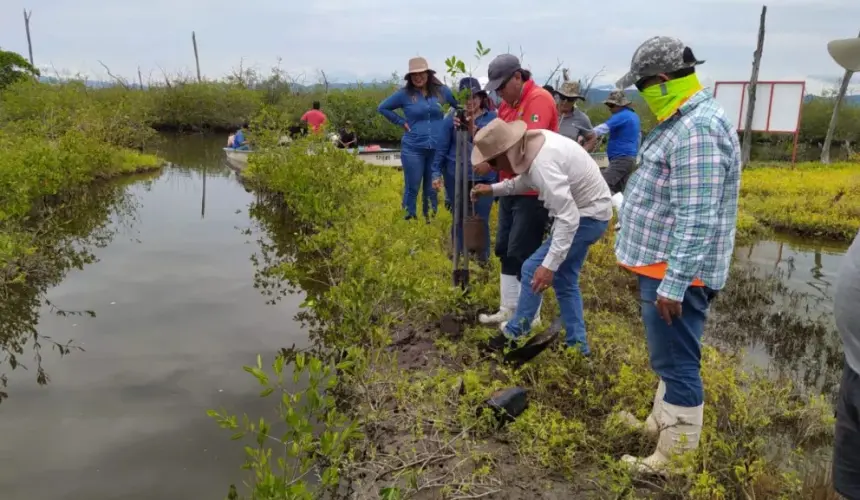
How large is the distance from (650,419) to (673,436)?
316mm

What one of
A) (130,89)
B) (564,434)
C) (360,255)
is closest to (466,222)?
(360,255)

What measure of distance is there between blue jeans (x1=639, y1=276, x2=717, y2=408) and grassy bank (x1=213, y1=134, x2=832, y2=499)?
0.98 feet

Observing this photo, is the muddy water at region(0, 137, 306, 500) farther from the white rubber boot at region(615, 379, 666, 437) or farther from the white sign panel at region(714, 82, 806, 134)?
the white sign panel at region(714, 82, 806, 134)

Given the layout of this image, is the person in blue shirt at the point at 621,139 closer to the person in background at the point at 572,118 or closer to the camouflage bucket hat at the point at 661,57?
the person in background at the point at 572,118

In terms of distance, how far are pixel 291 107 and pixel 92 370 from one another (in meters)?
22.9

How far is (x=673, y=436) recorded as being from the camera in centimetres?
249

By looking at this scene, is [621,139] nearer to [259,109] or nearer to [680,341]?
[680,341]

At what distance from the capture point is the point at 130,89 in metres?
24.7

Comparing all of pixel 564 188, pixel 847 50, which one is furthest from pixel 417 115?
pixel 847 50

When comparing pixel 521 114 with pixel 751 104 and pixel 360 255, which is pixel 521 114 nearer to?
pixel 360 255

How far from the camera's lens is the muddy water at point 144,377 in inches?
118

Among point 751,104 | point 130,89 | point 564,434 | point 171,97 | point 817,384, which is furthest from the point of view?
point 130,89

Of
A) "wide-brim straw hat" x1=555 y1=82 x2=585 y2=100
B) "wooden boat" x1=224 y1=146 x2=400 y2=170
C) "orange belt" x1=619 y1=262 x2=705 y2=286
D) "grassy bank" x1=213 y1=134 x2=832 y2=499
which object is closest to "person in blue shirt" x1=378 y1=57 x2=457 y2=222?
"wide-brim straw hat" x1=555 y1=82 x2=585 y2=100

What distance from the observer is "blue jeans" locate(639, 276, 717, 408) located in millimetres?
2314
